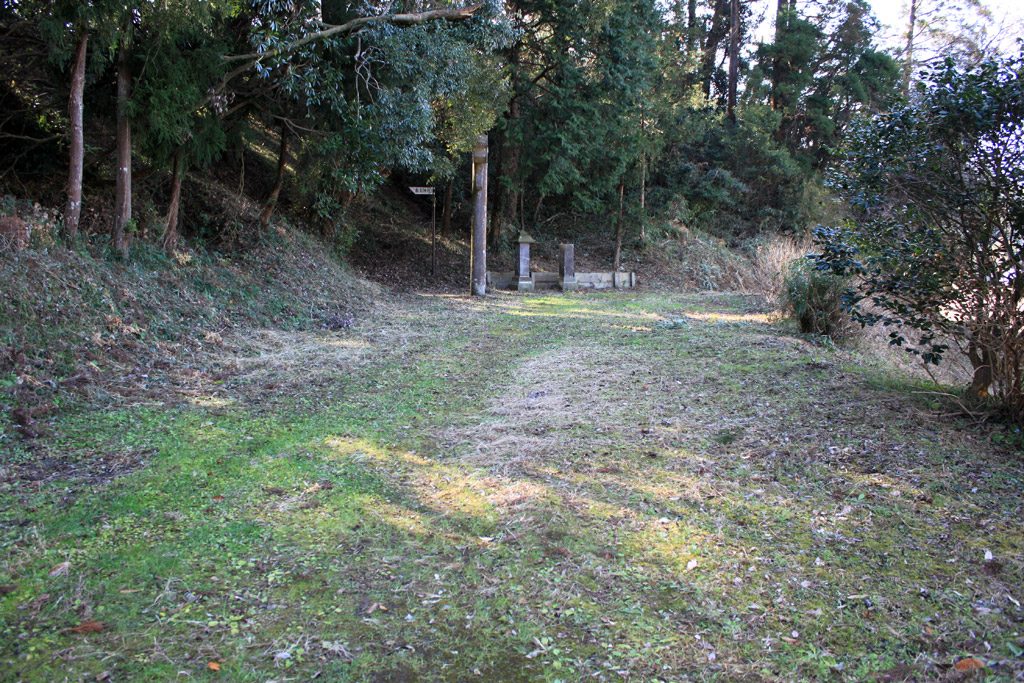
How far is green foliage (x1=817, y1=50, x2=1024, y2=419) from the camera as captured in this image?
5.36 metres

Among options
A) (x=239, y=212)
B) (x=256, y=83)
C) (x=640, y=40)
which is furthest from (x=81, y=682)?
(x=640, y=40)

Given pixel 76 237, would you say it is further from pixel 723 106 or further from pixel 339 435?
pixel 723 106

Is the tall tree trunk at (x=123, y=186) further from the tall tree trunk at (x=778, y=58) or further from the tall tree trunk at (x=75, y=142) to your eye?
the tall tree trunk at (x=778, y=58)

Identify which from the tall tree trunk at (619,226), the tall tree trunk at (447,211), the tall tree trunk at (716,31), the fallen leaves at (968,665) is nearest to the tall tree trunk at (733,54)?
the tall tree trunk at (716,31)

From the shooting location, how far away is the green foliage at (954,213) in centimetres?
536

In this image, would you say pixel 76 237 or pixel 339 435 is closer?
pixel 339 435

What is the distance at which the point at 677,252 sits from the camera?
24312 millimetres

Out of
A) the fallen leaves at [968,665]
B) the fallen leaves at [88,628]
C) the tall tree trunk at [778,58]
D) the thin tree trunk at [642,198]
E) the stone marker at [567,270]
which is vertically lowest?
the fallen leaves at [968,665]

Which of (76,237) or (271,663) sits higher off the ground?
(76,237)

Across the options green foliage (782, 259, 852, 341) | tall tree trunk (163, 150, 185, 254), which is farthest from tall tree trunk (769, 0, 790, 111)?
tall tree trunk (163, 150, 185, 254)

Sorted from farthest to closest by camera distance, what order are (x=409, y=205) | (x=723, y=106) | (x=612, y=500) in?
(x=723, y=106) → (x=409, y=205) → (x=612, y=500)

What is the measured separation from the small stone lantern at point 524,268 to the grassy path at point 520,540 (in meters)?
12.2

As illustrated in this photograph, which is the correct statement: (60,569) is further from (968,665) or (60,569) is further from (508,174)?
(508,174)

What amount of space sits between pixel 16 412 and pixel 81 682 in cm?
352
